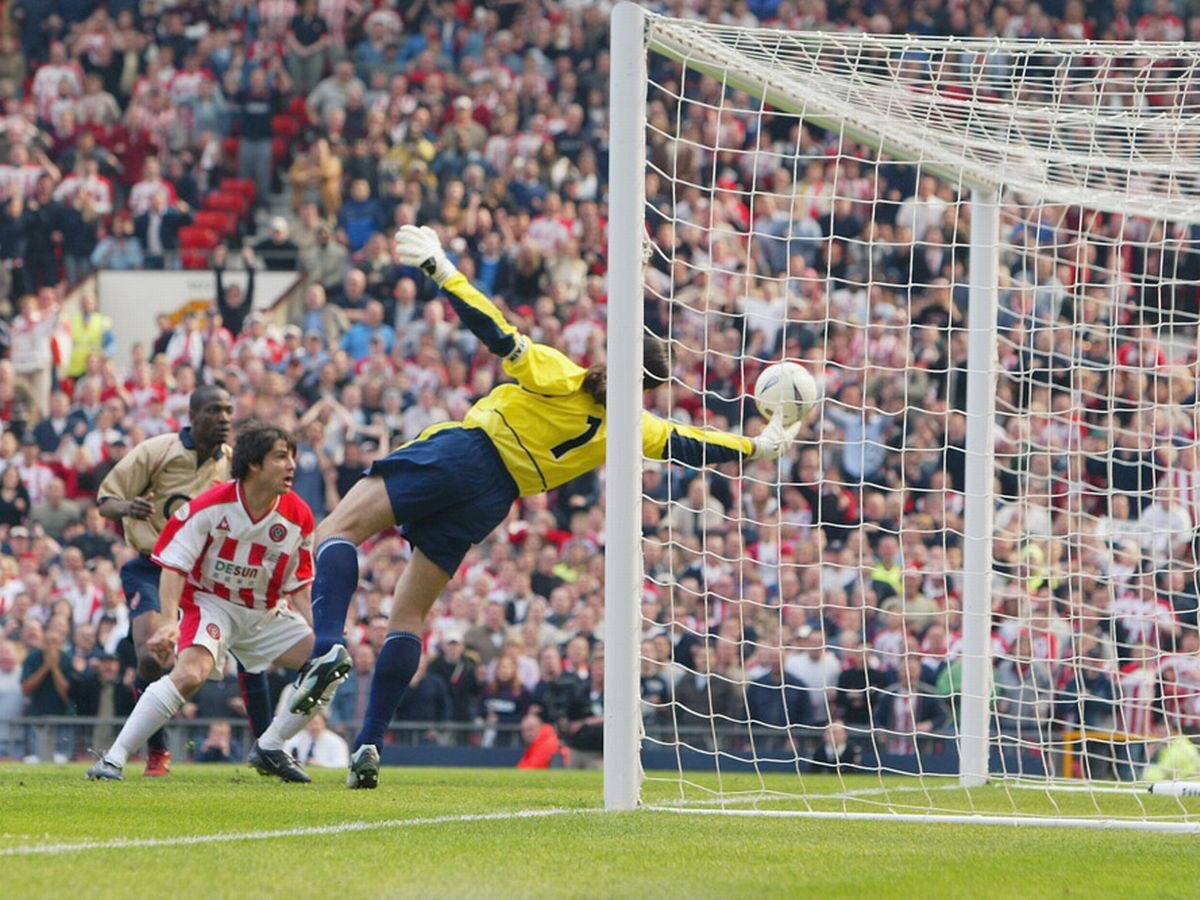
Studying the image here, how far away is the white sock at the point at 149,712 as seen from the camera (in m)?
8.95

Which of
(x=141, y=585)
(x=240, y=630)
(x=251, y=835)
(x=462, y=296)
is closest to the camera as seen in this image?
(x=251, y=835)

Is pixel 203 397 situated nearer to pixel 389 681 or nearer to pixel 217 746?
pixel 389 681

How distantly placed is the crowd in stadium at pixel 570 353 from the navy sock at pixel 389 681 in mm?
2763

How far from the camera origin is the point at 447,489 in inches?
342

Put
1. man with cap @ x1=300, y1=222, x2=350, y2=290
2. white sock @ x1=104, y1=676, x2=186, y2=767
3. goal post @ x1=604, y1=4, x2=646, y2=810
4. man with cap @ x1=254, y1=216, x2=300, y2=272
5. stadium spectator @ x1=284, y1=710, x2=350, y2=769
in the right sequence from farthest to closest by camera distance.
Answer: man with cap @ x1=254, y1=216, x2=300, y2=272, man with cap @ x1=300, y1=222, x2=350, y2=290, stadium spectator @ x1=284, y1=710, x2=350, y2=769, white sock @ x1=104, y1=676, x2=186, y2=767, goal post @ x1=604, y1=4, x2=646, y2=810

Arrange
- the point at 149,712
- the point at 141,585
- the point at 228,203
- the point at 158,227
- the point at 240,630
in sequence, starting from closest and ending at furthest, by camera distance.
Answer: the point at 149,712 → the point at 240,630 → the point at 141,585 → the point at 158,227 → the point at 228,203

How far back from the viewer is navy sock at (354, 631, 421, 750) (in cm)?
868

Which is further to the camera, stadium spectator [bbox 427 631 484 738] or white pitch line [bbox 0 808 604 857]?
stadium spectator [bbox 427 631 484 738]

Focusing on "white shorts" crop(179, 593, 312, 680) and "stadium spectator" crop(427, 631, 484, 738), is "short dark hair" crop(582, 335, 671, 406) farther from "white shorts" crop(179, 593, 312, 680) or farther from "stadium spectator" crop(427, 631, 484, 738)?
"stadium spectator" crop(427, 631, 484, 738)

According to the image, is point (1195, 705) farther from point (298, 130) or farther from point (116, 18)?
point (116, 18)

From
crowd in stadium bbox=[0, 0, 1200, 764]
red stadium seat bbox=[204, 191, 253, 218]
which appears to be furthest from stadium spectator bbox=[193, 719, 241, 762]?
red stadium seat bbox=[204, 191, 253, 218]

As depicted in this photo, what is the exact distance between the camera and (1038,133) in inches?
393

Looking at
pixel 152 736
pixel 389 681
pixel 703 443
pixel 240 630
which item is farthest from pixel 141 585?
pixel 703 443

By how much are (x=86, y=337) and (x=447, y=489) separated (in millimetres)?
12680
